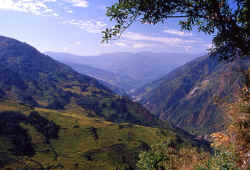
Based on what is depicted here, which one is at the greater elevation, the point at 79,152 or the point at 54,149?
the point at 54,149

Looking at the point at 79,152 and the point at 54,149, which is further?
the point at 54,149

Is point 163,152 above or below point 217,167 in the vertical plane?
below

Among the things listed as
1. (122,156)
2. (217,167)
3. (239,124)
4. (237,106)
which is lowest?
(122,156)

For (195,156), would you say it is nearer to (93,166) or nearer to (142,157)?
(142,157)

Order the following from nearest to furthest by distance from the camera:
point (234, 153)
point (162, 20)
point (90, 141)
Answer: point (162, 20), point (234, 153), point (90, 141)

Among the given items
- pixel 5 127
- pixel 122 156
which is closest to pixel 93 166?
pixel 122 156

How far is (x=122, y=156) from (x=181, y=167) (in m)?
157

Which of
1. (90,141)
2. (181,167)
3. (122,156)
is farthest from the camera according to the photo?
(90,141)

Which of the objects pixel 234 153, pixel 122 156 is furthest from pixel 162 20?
pixel 122 156

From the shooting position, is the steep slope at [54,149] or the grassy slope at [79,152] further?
the grassy slope at [79,152]

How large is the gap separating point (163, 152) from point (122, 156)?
14958 centimetres

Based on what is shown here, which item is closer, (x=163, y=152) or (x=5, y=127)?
(x=163, y=152)

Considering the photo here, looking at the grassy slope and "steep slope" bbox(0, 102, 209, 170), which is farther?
the grassy slope

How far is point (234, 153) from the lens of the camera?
18.5 m
